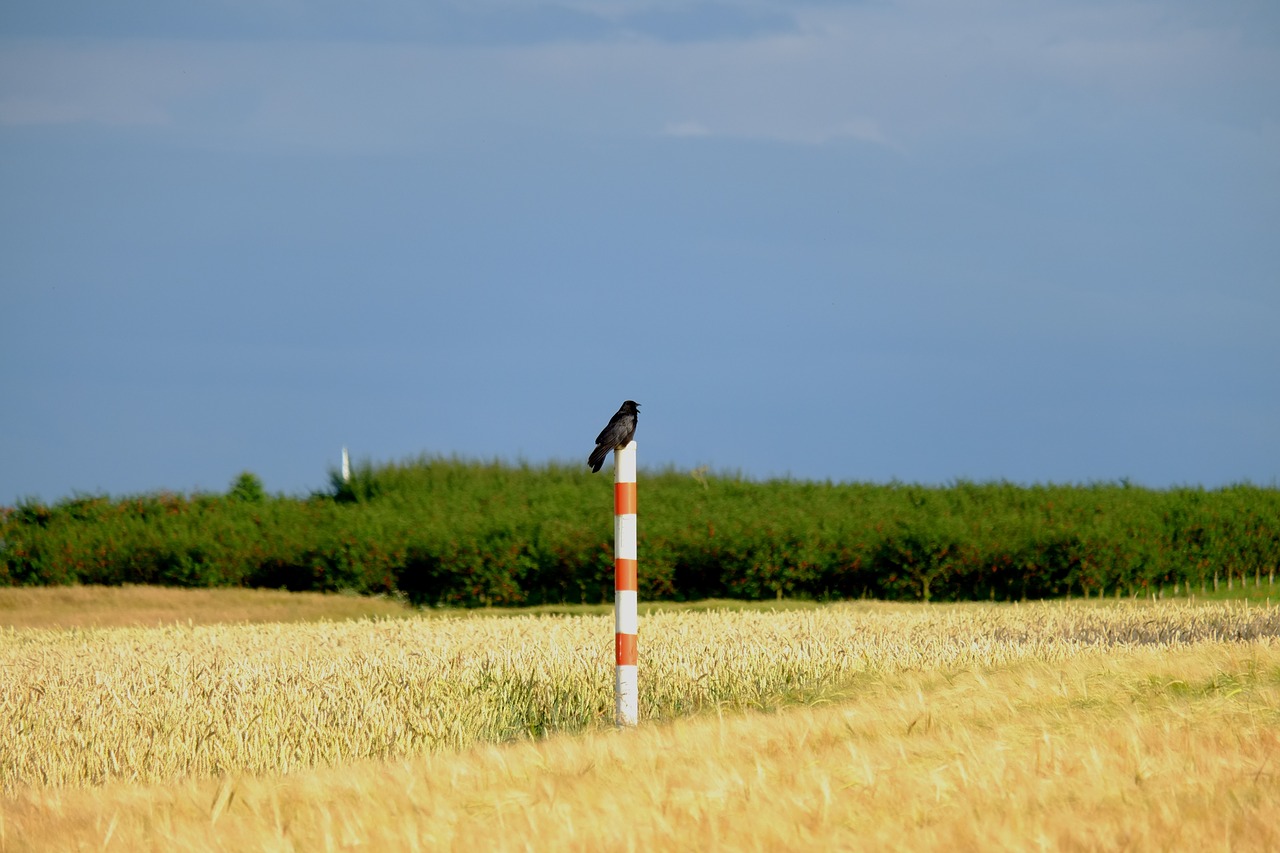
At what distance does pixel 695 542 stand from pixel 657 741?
44.3 ft

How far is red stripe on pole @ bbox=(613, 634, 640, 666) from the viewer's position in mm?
6848

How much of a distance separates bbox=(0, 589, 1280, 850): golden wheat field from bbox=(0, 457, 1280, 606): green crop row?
23.5 ft

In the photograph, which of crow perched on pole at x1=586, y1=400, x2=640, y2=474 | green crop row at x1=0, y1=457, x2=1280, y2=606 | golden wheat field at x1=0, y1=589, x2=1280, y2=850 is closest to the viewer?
golden wheat field at x1=0, y1=589, x2=1280, y2=850

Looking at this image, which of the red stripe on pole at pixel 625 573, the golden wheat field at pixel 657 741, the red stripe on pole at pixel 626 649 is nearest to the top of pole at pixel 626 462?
the red stripe on pole at pixel 625 573

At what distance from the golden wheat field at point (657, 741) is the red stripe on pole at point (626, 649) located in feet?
1.75

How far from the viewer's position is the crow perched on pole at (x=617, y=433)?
6.65 metres

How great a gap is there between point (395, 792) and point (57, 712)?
12.4ft

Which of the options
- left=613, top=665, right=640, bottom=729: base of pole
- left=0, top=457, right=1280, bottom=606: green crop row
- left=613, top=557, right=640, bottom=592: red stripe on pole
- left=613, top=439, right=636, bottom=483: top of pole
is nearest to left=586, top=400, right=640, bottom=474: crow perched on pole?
left=613, top=439, right=636, bottom=483: top of pole

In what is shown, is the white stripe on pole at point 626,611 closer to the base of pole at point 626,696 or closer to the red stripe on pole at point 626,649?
the red stripe on pole at point 626,649

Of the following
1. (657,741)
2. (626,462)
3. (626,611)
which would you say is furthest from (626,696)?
(657,741)

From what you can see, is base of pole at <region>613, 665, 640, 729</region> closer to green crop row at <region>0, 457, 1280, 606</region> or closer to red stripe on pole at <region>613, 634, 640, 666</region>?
red stripe on pole at <region>613, 634, 640, 666</region>

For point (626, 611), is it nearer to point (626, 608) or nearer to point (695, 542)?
point (626, 608)

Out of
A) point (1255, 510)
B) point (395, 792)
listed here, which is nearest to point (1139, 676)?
point (395, 792)

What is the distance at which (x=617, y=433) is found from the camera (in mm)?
6793
